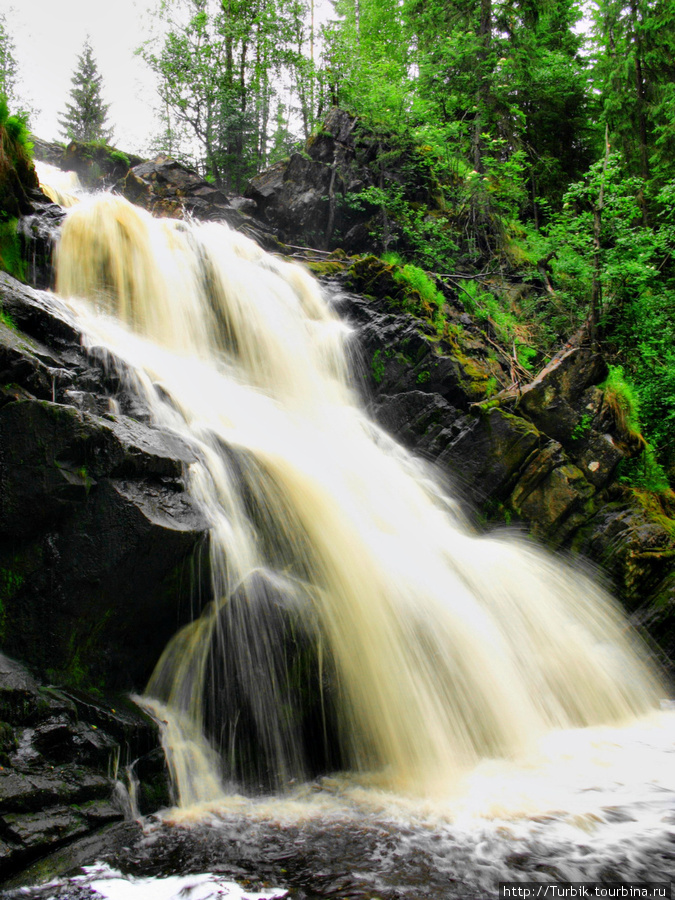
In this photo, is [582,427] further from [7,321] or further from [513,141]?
[513,141]

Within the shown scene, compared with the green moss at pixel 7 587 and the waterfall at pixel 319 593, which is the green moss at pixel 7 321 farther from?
the green moss at pixel 7 587

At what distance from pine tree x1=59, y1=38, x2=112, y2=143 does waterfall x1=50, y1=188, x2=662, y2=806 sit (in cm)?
3461

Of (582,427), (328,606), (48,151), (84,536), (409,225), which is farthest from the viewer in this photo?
(48,151)

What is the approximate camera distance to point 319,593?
4996mm

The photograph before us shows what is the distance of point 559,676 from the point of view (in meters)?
5.79

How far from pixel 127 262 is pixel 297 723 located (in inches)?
335

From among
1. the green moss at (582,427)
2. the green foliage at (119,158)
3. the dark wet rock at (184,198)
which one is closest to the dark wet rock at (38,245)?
the dark wet rock at (184,198)

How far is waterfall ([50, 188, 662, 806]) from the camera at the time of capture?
4.27m

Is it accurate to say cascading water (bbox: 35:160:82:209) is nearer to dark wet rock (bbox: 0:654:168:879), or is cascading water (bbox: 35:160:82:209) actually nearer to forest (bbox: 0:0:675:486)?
forest (bbox: 0:0:675:486)

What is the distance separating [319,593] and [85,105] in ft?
145

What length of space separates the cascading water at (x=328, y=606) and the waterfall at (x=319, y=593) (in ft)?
0.07

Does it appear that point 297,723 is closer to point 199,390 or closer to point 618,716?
point 618,716

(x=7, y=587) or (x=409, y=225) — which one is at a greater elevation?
(x=409, y=225)

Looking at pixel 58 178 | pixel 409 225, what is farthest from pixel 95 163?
pixel 409 225
